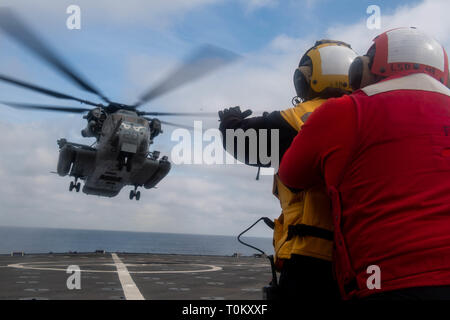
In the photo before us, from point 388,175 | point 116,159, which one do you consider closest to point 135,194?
point 116,159

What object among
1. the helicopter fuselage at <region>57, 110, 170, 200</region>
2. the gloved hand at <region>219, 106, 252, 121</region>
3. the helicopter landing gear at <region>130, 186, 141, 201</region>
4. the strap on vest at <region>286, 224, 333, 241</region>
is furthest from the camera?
the helicopter landing gear at <region>130, 186, 141, 201</region>

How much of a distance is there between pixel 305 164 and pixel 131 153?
62.4 ft

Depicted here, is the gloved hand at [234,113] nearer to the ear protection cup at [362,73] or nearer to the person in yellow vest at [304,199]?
the person in yellow vest at [304,199]

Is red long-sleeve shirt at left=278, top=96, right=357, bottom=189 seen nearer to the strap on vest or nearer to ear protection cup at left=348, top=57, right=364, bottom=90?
the strap on vest

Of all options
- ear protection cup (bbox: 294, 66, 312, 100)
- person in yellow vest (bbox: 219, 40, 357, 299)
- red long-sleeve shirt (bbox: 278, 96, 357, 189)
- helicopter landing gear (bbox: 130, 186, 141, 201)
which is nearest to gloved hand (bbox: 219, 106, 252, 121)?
person in yellow vest (bbox: 219, 40, 357, 299)

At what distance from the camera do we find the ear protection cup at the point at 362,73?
282 cm

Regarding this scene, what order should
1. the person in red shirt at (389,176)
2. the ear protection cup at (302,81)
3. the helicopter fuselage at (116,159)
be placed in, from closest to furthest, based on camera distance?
1. the person in red shirt at (389,176)
2. the ear protection cup at (302,81)
3. the helicopter fuselage at (116,159)

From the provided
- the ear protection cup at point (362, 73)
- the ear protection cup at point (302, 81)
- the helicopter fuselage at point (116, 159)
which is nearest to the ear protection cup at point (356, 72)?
the ear protection cup at point (362, 73)

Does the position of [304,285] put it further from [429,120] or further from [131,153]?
[131,153]

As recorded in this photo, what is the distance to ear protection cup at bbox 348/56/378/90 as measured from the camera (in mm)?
2816

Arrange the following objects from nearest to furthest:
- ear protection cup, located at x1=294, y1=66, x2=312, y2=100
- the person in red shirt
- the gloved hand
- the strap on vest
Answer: the person in red shirt, the strap on vest, the gloved hand, ear protection cup, located at x1=294, y1=66, x2=312, y2=100

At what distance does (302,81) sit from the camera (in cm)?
369

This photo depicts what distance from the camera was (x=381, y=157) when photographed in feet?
7.34

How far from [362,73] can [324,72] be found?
721mm
